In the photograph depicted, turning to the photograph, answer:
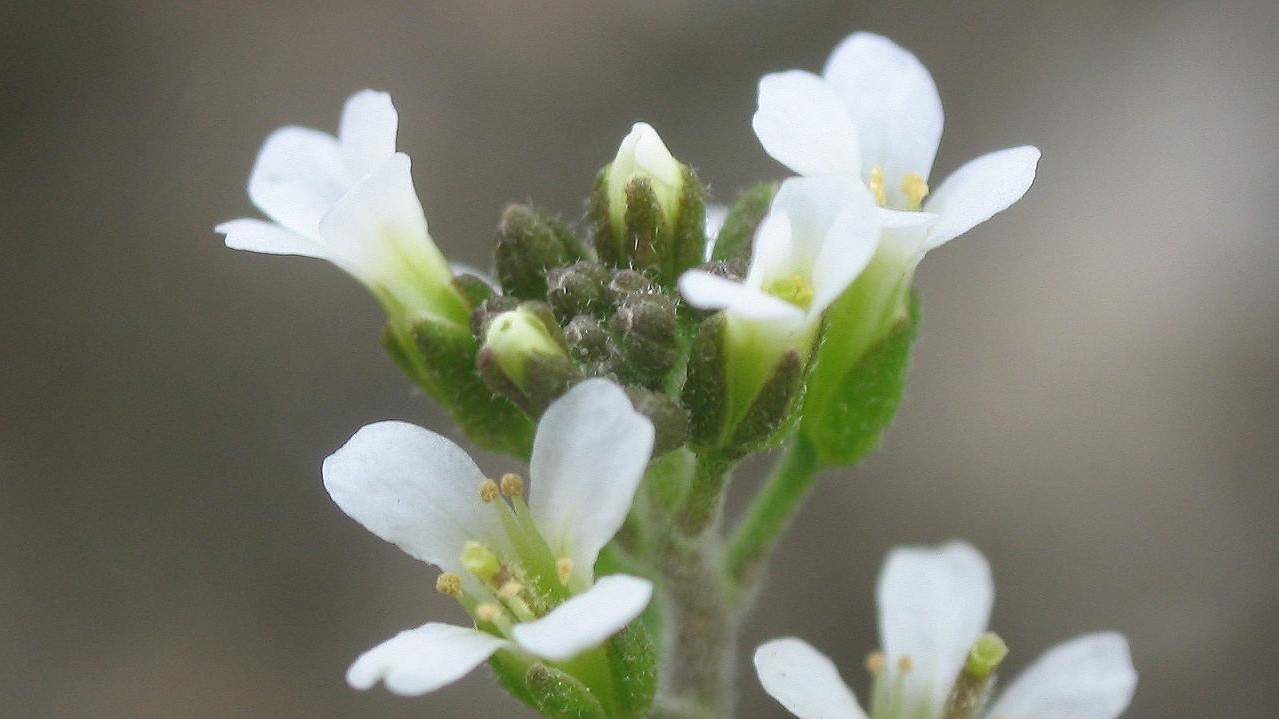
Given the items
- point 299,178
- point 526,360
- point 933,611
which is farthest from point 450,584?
point 933,611

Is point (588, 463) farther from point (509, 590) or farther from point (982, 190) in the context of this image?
point (982, 190)

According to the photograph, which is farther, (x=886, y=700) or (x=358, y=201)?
(x=886, y=700)

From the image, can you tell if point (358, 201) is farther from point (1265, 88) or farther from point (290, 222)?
point (1265, 88)

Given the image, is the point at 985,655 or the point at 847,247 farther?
the point at 985,655

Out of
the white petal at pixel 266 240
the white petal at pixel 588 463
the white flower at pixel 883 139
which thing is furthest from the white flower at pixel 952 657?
the white petal at pixel 266 240

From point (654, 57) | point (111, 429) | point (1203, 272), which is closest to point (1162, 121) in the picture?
point (1203, 272)

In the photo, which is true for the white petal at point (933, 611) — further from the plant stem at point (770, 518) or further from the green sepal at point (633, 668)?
the green sepal at point (633, 668)
